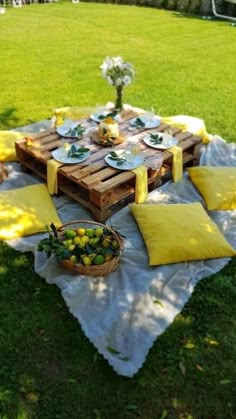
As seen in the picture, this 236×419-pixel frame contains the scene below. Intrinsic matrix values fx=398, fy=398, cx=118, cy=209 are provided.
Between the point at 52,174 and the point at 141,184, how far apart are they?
0.94 metres

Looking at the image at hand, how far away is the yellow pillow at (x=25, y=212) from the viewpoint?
3826 mm

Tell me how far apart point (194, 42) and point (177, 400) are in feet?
31.7

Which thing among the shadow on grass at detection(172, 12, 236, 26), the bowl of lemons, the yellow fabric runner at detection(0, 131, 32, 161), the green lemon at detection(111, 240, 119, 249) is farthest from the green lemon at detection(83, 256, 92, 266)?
the shadow on grass at detection(172, 12, 236, 26)

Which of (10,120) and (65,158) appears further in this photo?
(10,120)

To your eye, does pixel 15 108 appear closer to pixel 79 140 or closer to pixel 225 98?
pixel 79 140

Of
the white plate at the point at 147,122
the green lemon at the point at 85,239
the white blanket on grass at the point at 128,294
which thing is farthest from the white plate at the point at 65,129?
the green lemon at the point at 85,239

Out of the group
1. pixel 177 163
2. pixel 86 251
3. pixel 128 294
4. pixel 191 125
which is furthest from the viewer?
pixel 191 125

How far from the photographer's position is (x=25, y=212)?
3.95m

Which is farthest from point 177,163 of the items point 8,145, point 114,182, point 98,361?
point 98,361

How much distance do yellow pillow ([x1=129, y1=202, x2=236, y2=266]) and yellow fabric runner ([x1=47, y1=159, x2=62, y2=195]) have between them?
96cm

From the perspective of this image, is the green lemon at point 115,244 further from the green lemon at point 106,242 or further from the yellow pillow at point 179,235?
the yellow pillow at point 179,235

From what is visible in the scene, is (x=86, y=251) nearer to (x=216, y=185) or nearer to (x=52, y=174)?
(x=52, y=174)

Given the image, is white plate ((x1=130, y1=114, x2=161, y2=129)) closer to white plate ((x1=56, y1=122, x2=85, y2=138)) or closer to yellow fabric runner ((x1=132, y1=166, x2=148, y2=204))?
white plate ((x1=56, y1=122, x2=85, y2=138))

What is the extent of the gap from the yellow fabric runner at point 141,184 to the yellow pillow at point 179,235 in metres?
0.28
